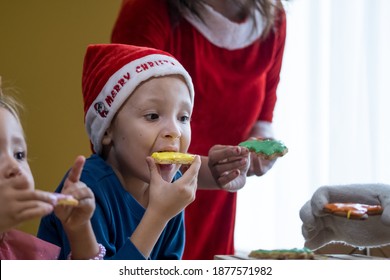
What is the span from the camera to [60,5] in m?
1.91

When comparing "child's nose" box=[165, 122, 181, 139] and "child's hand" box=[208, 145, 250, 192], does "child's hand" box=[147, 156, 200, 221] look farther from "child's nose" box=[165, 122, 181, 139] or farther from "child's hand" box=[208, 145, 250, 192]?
"child's hand" box=[208, 145, 250, 192]

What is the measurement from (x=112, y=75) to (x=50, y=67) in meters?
0.80

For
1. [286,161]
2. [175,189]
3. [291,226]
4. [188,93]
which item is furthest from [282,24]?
[175,189]

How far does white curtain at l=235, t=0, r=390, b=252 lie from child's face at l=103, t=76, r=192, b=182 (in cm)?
111

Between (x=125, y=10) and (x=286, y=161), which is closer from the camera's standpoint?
(x=125, y=10)

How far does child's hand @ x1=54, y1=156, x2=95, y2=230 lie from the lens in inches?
32.5

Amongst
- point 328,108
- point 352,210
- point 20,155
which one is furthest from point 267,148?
point 328,108

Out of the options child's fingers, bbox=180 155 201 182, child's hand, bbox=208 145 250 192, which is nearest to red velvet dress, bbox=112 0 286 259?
child's hand, bbox=208 145 250 192

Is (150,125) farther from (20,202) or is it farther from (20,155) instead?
(20,202)

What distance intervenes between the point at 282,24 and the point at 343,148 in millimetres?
482

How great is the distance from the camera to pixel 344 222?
1.25 m

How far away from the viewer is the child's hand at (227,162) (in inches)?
50.3

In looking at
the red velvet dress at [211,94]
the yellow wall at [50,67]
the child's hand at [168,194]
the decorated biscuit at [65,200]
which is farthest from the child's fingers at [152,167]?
the yellow wall at [50,67]
